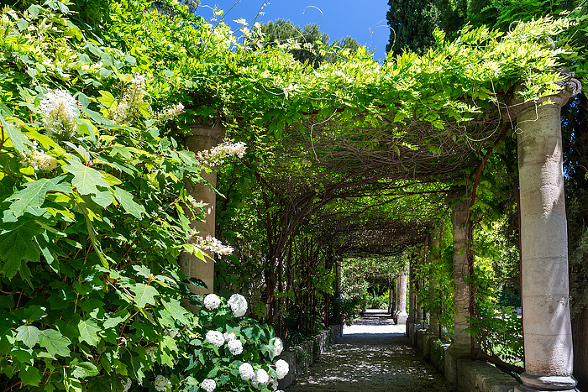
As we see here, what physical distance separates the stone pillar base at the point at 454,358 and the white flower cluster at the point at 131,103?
17.0ft

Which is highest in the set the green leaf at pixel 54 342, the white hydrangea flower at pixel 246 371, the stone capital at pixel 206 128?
the stone capital at pixel 206 128

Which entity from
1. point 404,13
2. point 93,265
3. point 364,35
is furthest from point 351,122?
point 404,13

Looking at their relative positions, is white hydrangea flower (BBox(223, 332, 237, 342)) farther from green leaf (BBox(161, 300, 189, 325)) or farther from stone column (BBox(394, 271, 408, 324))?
stone column (BBox(394, 271, 408, 324))

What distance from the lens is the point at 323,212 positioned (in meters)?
7.73

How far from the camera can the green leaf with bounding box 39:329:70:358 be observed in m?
1.50

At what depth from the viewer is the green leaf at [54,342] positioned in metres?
1.50

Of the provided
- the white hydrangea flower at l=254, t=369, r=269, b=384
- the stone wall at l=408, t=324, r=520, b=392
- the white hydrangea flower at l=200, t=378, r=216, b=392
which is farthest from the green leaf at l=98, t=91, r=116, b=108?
the stone wall at l=408, t=324, r=520, b=392

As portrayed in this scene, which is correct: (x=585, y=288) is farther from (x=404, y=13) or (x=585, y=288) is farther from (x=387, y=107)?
(x=404, y=13)

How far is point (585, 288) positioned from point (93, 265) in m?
4.36

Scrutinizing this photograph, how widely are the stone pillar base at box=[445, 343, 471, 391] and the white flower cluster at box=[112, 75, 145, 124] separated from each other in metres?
5.20

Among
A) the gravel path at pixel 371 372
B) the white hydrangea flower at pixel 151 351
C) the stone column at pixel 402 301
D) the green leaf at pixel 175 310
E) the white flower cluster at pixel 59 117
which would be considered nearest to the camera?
the white flower cluster at pixel 59 117

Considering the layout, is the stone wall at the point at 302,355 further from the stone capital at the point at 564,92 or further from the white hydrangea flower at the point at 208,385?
the stone capital at the point at 564,92

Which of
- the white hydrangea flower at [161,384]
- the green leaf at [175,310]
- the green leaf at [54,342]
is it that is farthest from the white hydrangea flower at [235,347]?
the green leaf at [54,342]

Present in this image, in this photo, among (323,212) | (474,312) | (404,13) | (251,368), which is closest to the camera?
(251,368)
